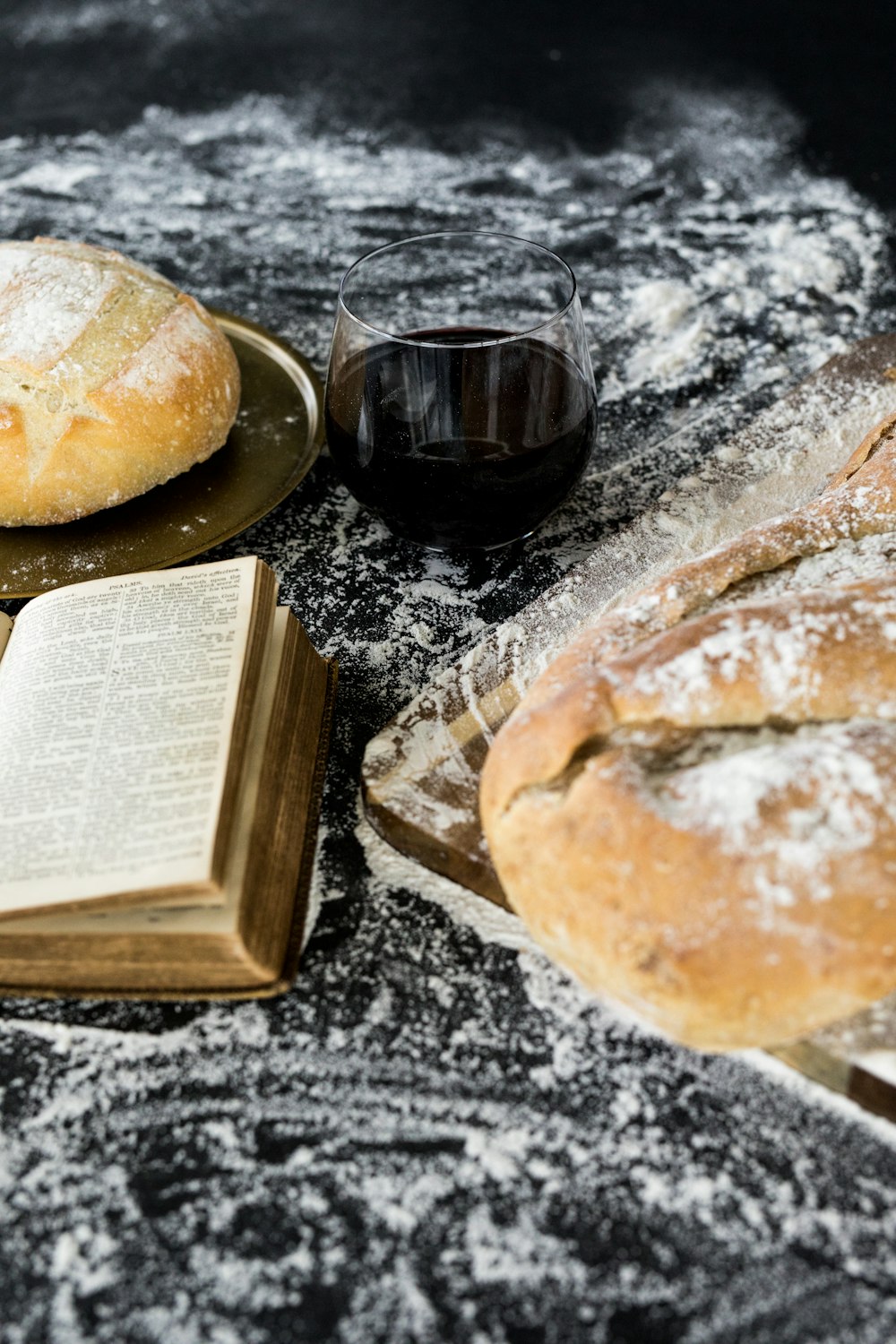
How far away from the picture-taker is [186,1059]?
954 mm

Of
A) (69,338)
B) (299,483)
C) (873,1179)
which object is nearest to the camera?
(873,1179)

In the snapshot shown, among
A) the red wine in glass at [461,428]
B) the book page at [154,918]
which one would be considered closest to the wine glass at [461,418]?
the red wine in glass at [461,428]

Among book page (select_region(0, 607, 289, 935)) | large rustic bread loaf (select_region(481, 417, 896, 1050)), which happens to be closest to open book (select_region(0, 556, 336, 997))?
book page (select_region(0, 607, 289, 935))

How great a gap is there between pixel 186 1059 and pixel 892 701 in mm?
615

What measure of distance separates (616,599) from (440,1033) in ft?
1.60

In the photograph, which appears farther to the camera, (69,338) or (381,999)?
(69,338)

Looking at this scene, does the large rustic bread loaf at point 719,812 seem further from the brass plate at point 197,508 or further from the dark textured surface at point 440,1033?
the brass plate at point 197,508

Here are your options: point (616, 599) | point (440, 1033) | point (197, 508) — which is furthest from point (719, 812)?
point (197, 508)

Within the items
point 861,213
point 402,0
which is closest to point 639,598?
point 861,213

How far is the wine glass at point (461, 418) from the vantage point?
118 cm

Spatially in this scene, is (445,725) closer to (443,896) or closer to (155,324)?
(443,896)

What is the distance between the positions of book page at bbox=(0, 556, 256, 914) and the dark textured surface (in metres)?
0.15

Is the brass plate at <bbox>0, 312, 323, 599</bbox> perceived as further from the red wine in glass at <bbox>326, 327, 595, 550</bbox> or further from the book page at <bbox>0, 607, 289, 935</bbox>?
the book page at <bbox>0, 607, 289, 935</bbox>

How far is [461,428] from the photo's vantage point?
1.19 meters
